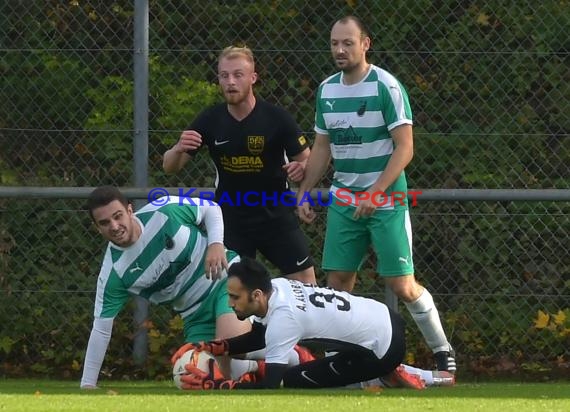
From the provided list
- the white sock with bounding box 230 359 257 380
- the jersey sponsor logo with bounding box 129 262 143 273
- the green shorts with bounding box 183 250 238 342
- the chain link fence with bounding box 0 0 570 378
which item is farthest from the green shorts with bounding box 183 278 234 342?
the chain link fence with bounding box 0 0 570 378

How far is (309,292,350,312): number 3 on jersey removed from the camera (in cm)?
703

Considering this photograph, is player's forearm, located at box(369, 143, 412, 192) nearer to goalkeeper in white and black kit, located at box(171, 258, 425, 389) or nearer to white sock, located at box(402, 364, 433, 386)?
goalkeeper in white and black kit, located at box(171, 258, 425, 389)

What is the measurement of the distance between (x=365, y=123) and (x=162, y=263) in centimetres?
130

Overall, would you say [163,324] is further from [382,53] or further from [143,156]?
[382,53]

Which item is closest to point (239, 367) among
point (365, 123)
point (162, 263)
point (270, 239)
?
point (162, 263)

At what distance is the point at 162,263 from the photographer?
7.54m

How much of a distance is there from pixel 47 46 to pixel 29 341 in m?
1.91

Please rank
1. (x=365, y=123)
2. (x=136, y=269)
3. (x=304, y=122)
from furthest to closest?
(x=304, y=122)
(x=365, y=123)
(x=136, y=269)

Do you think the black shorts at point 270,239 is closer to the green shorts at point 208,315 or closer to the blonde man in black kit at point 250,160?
the blonde man in black kit at point 250,160

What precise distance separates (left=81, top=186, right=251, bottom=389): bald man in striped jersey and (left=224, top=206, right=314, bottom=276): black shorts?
0.35 meters

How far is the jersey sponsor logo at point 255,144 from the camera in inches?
316

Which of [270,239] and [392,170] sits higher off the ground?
[392,170]

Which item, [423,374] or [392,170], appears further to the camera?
[423,374]

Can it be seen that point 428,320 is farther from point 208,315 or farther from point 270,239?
point 208,315
